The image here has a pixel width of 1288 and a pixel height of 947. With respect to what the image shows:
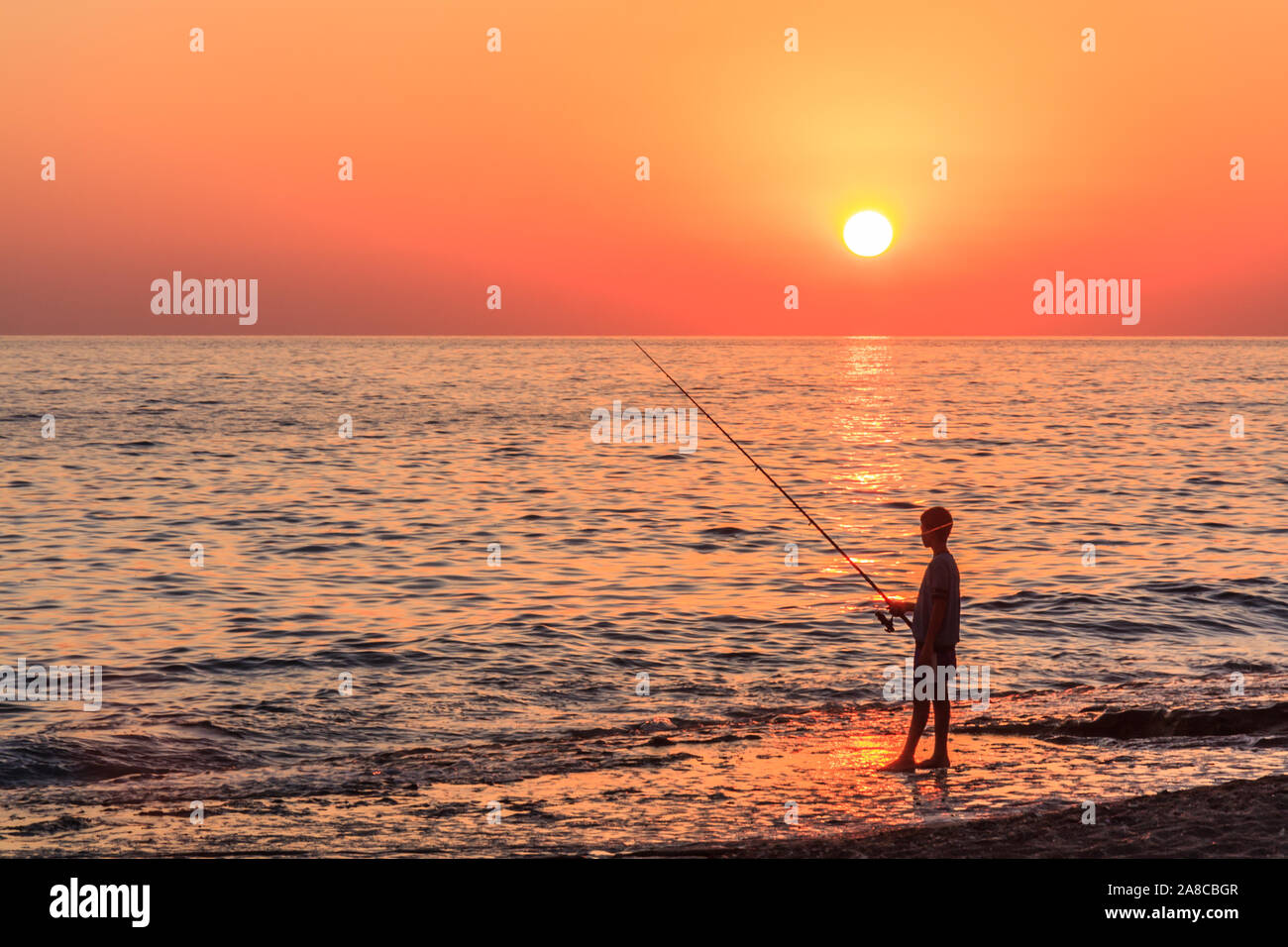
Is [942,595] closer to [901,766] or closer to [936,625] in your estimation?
[936,625]

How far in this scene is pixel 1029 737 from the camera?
8.51 metres

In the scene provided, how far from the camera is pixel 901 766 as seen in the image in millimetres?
7668

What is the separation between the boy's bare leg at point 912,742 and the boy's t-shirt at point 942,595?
0.42m

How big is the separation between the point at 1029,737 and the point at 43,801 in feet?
20.8

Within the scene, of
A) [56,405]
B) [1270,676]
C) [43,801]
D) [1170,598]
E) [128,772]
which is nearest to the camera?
[43,801]

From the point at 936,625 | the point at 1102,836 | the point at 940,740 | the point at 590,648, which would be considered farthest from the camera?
the point at 590,648

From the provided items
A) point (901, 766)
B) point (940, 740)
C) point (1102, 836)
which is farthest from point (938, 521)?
point (1102, 836)

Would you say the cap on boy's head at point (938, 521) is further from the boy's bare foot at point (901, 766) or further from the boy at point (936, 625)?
the boy's bare foot at point (901, 766)

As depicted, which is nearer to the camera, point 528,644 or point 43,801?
point 43,801

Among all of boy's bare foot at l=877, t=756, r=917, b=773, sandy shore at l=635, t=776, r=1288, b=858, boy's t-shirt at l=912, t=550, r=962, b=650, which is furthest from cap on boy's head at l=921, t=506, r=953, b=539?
sandy shore at l=635, t=776, r=1288, b=858

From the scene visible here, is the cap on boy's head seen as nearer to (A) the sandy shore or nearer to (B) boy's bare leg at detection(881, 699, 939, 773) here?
(B) boy's bare leg at detection(881, 699, 939, 773)

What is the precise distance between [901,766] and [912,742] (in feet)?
0.54
